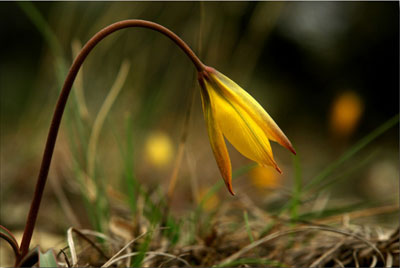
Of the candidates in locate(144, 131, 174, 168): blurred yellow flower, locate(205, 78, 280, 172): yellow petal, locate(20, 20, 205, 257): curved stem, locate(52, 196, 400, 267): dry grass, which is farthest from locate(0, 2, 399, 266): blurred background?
locate(205, 78, 280, 172): yellow petal

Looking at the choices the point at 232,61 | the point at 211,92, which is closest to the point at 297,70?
the point at 232,61

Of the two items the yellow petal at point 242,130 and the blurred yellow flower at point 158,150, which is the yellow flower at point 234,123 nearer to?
the yellow petal at point 242,130

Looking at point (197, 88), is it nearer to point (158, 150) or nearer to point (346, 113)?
point (158, 150)

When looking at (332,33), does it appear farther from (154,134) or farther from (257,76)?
(154,134)

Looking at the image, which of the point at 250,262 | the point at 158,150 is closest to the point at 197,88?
the point at 158,150

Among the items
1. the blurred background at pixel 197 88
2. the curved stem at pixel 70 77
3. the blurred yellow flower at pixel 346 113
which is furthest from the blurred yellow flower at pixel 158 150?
the curved stem at pixel 70 77

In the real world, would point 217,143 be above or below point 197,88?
below
